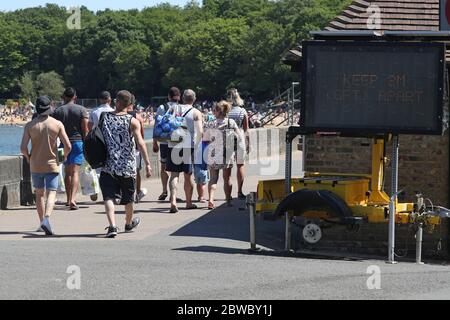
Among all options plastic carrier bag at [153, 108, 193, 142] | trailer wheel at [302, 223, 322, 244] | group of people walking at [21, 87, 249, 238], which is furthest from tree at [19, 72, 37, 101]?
trailer wheel at [302, 223, 322, 244]

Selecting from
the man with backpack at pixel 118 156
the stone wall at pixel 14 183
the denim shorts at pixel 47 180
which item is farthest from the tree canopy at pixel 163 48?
the man with backpack at pixel 118 156

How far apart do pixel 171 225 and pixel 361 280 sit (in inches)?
178

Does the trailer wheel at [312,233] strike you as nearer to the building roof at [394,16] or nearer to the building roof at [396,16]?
the building roof at [394,16]

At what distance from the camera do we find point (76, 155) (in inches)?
608

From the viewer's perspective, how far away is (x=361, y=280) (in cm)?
970

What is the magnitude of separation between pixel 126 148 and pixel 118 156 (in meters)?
0.13

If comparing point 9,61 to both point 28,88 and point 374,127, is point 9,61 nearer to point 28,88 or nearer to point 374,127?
point 28,88

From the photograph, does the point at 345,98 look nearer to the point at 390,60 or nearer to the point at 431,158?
the point at 390,60

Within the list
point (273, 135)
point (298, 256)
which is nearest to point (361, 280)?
point (298, 256)

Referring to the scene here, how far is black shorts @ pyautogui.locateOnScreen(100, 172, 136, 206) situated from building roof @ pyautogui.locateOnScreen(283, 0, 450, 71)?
2.72 m

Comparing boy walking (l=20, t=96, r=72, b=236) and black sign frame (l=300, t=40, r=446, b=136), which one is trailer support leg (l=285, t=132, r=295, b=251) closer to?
black sign frame (l=300, t=40, r=446, b=136)

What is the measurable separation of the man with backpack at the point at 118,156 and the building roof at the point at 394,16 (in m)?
2.35

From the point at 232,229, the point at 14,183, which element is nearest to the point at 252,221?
the point at 232,229

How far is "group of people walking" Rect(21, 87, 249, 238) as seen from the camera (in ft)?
41.1
